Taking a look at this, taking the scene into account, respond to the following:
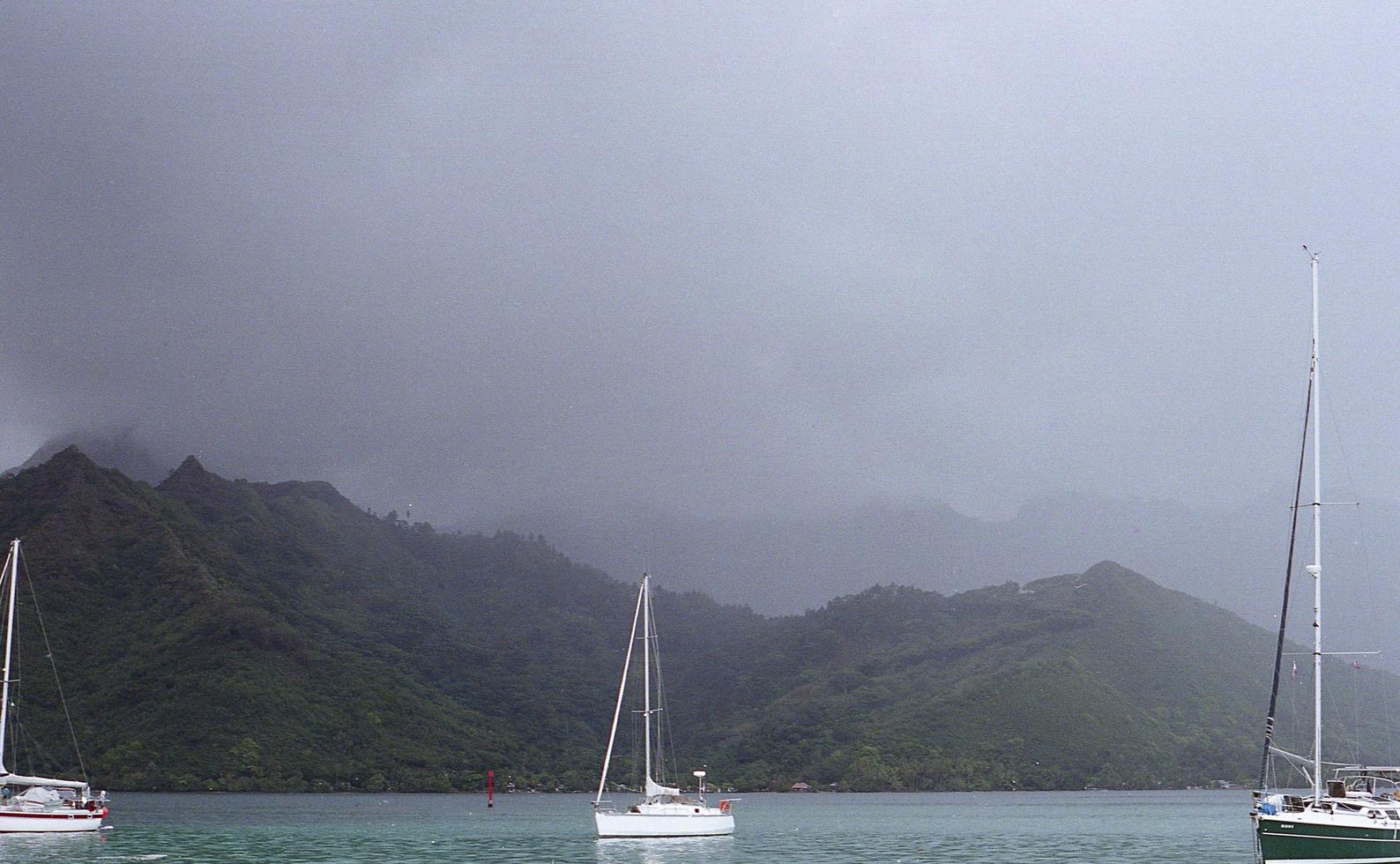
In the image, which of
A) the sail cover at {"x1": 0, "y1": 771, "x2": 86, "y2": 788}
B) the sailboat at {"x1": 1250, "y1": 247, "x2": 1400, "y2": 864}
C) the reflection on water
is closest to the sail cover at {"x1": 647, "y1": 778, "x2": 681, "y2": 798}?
the reflection on water

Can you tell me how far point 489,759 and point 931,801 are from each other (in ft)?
210

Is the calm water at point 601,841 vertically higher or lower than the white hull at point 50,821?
lower

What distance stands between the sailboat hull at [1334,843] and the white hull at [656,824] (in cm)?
4405

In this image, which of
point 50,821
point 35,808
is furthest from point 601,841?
point 35,808

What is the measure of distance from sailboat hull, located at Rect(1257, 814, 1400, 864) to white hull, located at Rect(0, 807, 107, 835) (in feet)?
216

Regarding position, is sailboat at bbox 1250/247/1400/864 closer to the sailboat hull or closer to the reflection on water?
the sailboat hull

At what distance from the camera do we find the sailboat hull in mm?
42469

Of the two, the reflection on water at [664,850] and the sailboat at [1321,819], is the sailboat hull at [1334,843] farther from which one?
the reflection on water at [664,850]

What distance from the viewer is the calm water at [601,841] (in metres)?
68.8

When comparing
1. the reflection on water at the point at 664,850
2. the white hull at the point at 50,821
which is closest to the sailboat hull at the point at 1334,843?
the reflection on water at the point at 664,850

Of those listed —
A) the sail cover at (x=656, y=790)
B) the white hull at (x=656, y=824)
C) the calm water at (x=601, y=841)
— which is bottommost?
the calm water at (x=601, y=841)

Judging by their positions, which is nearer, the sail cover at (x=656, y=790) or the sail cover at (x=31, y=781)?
the sail cover at (x=31, y=781)

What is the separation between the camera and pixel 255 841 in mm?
79812

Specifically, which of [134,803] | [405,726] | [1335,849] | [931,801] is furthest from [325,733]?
[1335,849]
